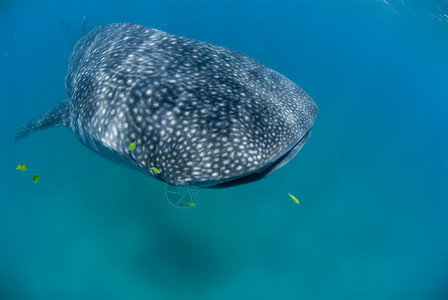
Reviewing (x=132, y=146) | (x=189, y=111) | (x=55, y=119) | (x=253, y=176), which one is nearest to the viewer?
(x=189, y=111)

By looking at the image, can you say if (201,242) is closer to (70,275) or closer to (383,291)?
(70,275)

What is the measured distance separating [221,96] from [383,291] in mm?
10750

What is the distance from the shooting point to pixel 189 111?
268 centimetres

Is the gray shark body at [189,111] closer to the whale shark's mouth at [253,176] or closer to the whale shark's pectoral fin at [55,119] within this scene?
the whale shark's mouth at [253,176]

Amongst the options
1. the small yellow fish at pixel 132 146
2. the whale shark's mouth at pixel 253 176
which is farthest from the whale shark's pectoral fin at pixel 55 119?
the whale shark's mouth at pixel 253 176

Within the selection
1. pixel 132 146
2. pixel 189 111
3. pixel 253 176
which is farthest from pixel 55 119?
pixel 253 176

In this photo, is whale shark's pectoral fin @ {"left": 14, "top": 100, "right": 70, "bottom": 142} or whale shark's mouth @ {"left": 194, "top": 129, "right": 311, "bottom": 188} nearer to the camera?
whale shark's mouth @ {"left": 194, "top": 129, "right": 311, "bottom": 188}

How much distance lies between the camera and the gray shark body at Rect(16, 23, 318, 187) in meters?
2.51

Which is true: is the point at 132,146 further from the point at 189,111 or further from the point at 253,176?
the point at 253,176

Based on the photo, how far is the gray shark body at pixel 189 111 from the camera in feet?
8.23

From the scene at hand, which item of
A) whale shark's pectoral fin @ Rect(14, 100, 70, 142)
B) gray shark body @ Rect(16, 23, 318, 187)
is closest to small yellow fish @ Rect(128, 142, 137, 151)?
gray shark body @ Rect(16, 23, 318, 187)

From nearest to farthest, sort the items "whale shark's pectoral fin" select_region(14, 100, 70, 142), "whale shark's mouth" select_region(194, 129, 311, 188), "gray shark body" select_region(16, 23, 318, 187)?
"gray shark body" select_region(16, 23, 318, 187) → "whale shark's mouth" select_region(194, 129, 311, 188) → "whale shark's pectoral fin" select_region(14, 100, 70, 142)

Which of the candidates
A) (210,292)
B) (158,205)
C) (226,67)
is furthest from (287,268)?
(226,67)

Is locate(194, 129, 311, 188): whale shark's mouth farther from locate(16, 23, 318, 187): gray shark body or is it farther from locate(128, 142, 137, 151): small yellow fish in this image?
locate(128, 142, 137, 151): small yellow fish
